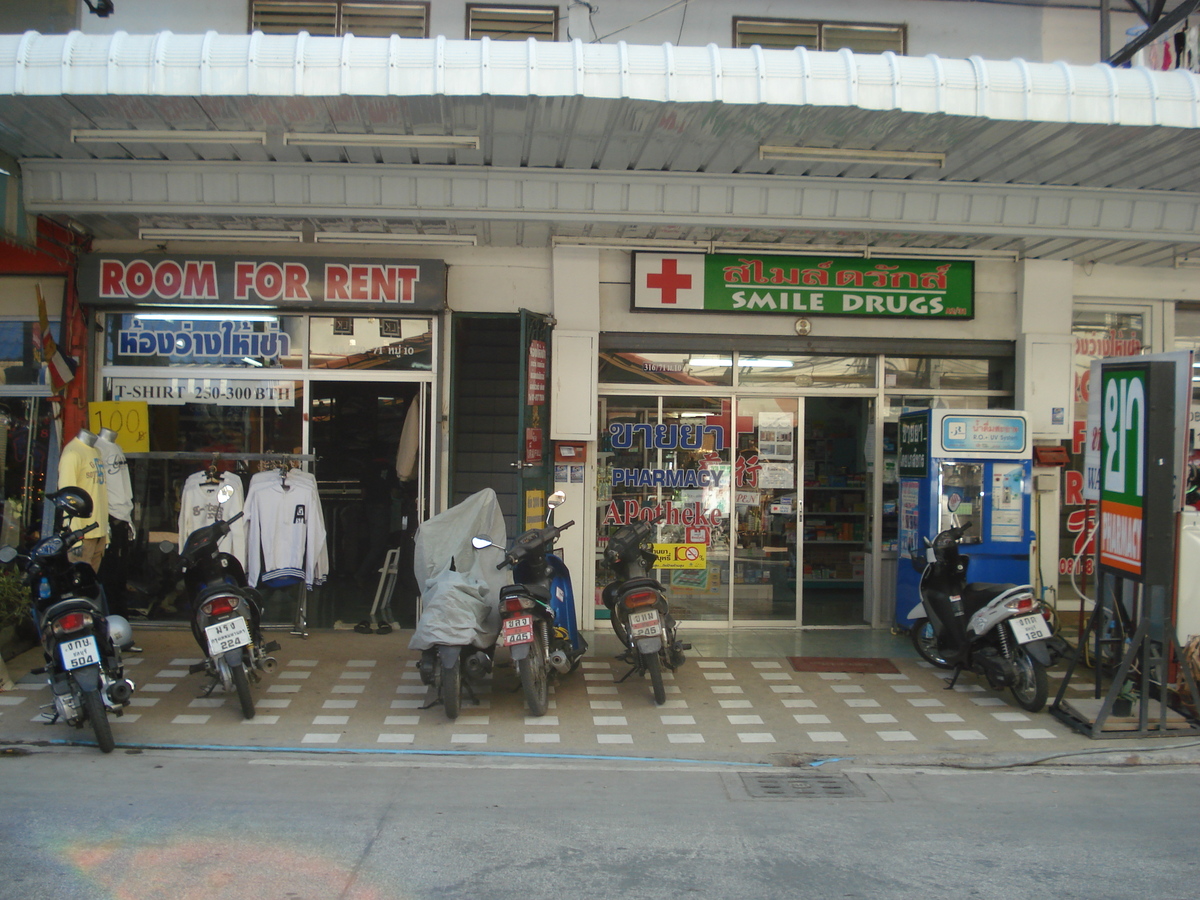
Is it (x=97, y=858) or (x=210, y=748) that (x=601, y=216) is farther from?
(x=97, y=858)

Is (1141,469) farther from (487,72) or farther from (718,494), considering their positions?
(487,72)

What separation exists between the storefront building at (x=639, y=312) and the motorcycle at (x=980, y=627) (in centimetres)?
→ 156

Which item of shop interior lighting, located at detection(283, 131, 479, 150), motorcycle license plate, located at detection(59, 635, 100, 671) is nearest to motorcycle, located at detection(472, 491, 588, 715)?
motorcycle license plate, located at detection(59, 635, 100, 671)

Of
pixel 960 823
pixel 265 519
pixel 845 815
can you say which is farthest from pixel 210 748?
pixel 960 823

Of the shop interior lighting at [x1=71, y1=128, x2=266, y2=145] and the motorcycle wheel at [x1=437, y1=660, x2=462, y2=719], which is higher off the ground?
the shop interior lighting at [x1=71, y1=128, x2=266, y2=145]

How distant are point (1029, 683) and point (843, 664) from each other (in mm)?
1626

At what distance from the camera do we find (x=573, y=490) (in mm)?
8453

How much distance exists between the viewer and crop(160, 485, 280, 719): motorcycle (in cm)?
570

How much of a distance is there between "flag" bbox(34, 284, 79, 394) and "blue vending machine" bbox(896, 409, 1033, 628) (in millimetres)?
7555

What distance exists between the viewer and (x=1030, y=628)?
19.8ft

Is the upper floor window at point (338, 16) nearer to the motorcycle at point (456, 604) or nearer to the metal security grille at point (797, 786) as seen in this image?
the motorcycle at point (456, 604)

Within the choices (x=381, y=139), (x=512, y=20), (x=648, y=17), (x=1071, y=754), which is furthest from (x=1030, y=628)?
(x=512, y=20)

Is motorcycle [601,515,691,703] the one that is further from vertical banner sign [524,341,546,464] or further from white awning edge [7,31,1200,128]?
white awning edge [7,31,1200,128]

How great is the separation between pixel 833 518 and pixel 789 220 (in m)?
4.04
